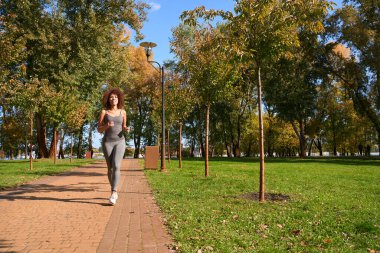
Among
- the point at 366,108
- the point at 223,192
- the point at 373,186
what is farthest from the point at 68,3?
the point at 366,108

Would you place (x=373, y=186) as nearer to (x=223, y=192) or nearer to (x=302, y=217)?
(x=223, y=192)

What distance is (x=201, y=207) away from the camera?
7047mm

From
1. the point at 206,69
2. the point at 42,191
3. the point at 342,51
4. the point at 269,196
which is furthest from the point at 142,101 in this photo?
the point at 269,196

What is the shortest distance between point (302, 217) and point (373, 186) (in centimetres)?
603

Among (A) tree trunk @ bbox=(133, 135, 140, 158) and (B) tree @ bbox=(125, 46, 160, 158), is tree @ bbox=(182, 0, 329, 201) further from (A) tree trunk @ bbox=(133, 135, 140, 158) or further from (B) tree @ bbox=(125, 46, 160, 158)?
(A) tree trunk @ bbox=(133, 135, 140, 158)

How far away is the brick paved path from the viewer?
451 centimetres

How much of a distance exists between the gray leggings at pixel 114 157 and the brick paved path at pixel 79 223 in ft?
1.72

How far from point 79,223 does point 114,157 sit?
1872 mm

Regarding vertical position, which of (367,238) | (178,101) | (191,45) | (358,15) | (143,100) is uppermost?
(358,15)

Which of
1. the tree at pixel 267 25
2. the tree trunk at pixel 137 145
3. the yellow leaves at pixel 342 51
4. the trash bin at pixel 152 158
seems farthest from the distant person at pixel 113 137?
the tree trunk at pixel 137 145

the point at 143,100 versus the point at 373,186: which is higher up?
the point at 143,100

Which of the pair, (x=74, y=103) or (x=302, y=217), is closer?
(x=302, y=217)

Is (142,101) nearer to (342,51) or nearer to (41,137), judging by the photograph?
(41,137)

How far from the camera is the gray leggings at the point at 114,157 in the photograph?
731cm
